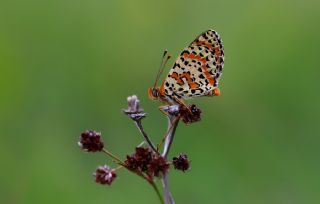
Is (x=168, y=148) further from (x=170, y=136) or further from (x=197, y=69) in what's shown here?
(x=197, y=69)

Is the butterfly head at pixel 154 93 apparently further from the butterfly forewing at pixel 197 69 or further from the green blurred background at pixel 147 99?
the green blurred background at pixel 147 99

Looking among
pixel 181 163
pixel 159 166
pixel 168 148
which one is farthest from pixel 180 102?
pixel 159 166

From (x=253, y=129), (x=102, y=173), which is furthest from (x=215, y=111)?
(x=102, y=173)

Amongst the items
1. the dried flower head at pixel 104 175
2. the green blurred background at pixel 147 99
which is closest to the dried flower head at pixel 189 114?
the dried flower head at pixel 104 175

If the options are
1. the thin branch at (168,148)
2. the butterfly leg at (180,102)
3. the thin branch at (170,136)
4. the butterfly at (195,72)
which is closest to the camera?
the thin branch at (168,148)

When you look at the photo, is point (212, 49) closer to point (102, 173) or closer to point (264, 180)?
point (102, 173)

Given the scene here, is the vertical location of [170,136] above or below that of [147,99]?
below
